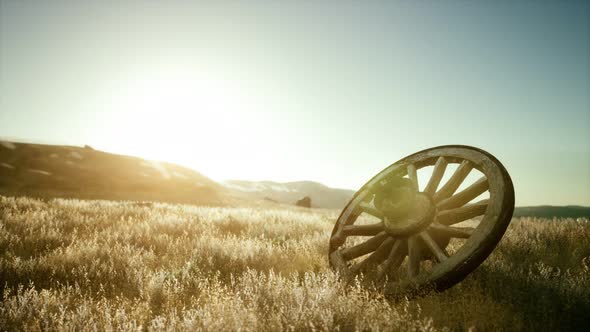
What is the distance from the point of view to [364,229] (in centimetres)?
341

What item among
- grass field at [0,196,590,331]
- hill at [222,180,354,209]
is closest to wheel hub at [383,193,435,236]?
grass field at [0,196,590,331]

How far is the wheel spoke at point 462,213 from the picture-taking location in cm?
247

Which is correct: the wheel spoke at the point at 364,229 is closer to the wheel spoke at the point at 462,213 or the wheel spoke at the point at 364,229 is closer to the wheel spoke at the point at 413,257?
the wheel spoke at the point at 413,257

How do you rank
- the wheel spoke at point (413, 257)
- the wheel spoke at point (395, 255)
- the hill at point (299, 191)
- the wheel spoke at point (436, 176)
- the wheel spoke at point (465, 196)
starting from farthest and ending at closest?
the hill at point (299, 191), the wheel spoke at point (436, 176), the wheel spoke at point (395, 255), the wheel spoke at point (465, 196), the wheel spoke at point (413, 257)

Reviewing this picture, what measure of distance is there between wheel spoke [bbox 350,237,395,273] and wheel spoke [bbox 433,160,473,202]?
69cm

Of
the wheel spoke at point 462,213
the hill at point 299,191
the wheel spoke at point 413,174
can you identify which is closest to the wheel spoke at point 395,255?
the wheel spoke at point 462,213

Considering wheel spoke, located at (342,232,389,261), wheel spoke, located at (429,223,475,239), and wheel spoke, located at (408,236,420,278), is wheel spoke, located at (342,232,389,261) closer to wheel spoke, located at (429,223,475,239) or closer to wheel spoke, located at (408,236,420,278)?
wheel spoke, located at (408,236,420,278)

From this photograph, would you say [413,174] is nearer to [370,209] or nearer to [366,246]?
[370,209]

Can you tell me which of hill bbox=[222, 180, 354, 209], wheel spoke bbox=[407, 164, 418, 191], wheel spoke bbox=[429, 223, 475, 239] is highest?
wheel spoke bbox=[407, 164, 418, 191]

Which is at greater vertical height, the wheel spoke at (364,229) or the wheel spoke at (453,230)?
the wheel spoke at (453,230)

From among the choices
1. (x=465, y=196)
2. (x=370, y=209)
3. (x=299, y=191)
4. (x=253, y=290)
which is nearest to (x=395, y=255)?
(x=370, y=209)

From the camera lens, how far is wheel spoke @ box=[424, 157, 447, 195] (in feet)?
9.94

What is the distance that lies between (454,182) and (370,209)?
104 centimetres

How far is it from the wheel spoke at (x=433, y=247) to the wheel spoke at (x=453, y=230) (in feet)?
0.34
